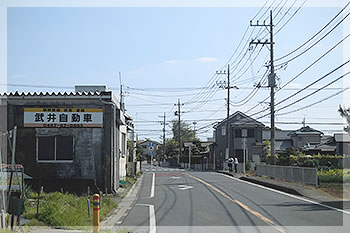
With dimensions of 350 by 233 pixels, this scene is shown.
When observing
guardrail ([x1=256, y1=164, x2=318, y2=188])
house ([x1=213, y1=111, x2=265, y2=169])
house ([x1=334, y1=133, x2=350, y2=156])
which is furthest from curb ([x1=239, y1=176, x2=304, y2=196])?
house ([x1=213, y1=111, x2=265, y2=169])

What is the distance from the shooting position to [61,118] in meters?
19.7

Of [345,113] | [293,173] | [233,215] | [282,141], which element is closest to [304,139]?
[282,141]

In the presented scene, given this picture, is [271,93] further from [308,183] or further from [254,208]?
[254,208]

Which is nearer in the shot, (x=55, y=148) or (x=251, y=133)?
(x=55, y=148)

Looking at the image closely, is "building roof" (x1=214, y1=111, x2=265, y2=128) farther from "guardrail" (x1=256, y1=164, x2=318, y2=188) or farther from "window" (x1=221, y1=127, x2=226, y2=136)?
"guardrail" (x1=256, y1=164, x2=318, y2=188)

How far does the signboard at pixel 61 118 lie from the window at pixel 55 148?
0.58 m

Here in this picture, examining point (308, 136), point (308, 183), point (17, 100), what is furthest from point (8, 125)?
point (308, 136)

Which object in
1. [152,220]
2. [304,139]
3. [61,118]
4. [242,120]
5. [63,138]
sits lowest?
[152,220]

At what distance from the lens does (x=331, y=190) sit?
20.6 m

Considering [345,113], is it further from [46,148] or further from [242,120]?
[46,148]

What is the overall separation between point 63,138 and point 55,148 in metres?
→ 0.55

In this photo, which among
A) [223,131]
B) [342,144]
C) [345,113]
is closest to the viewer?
[345,113]

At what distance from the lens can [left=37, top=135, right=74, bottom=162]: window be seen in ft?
64.7

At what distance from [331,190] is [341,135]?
124 ft
